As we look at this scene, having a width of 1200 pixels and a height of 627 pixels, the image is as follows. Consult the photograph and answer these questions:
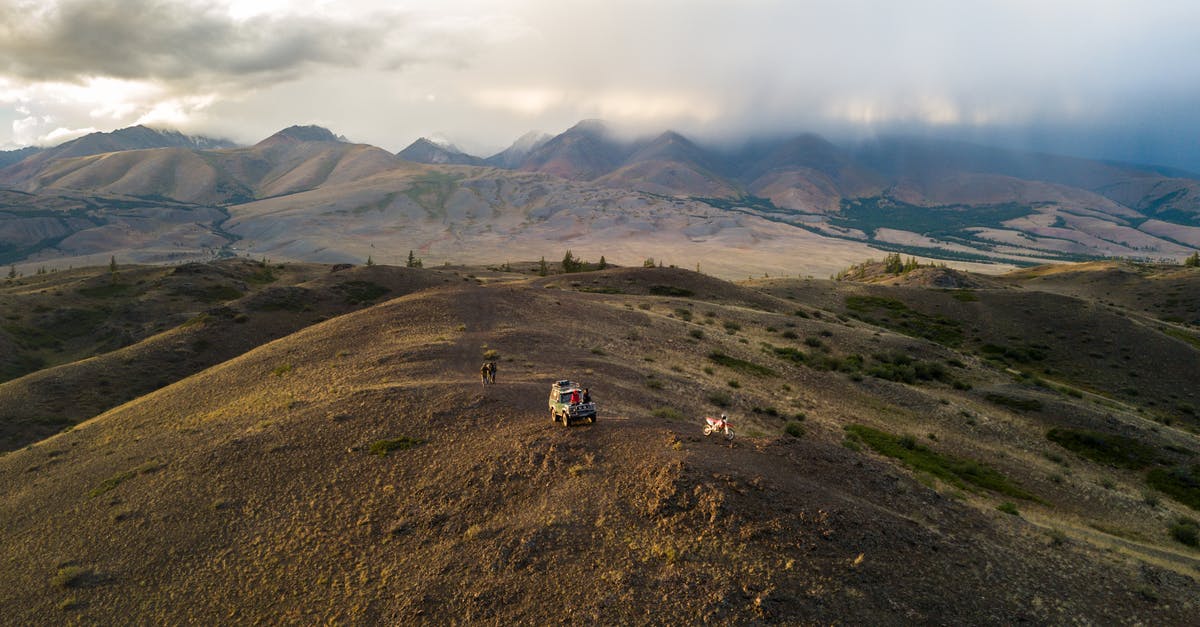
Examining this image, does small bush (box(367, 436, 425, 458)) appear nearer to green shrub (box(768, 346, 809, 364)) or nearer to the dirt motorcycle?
the dirt motorcycle

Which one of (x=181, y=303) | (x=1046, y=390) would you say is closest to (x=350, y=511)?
(x=1046, y=390)

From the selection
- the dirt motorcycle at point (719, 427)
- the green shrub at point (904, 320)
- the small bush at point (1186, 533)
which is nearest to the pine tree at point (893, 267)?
the green shrub at point (904, 320)

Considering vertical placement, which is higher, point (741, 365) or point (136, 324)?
point (741, 365)

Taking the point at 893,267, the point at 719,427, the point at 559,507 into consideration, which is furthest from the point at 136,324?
the point at 893,267

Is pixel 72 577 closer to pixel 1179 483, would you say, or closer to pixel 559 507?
pixel 559 507

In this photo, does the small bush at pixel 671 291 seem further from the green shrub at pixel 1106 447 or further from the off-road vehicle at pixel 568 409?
the off-road vehicle at pixel 568 409

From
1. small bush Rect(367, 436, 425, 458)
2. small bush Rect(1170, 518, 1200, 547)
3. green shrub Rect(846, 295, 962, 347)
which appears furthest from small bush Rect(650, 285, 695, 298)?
small bush Rect(367, 436, 425, 458)

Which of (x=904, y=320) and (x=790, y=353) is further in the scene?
(x=904, y=320)
